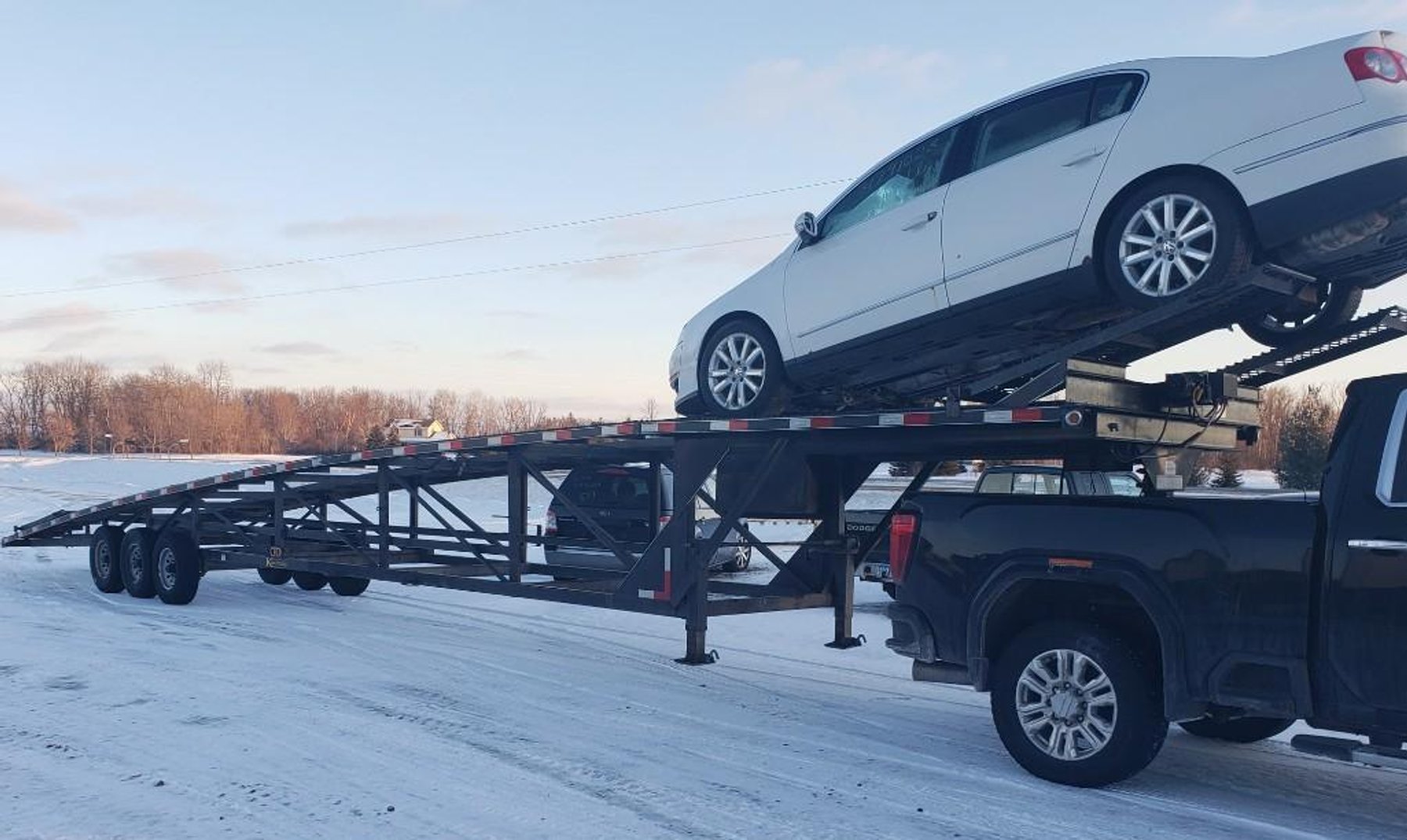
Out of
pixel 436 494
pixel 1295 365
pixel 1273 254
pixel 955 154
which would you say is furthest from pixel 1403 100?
pixel 436 494

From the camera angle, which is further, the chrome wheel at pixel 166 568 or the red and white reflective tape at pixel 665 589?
the chrome wheel at pixel 166 568

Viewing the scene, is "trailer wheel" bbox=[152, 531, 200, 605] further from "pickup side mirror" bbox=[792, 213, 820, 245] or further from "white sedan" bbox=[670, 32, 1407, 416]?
"pickup side mirror" bbox=[792, 213, 820, 245]

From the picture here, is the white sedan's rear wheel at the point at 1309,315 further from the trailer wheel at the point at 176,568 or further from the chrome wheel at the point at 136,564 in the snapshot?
the chrome wheel at the point at 136,564

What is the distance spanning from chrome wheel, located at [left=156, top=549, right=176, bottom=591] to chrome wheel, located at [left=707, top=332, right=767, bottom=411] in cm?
708

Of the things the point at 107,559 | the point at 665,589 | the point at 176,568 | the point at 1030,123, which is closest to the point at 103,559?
the point at 107,559

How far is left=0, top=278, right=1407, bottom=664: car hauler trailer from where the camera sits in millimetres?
5785

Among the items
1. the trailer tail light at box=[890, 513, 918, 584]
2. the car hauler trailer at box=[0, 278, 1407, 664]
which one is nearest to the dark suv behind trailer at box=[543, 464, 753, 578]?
the car hauler trailer at box=[0, 278, 1407, 664]

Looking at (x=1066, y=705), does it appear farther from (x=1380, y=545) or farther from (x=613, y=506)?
(x=613, y=506)

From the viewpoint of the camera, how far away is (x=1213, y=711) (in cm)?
511

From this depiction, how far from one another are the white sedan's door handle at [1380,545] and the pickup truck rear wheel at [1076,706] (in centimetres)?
108

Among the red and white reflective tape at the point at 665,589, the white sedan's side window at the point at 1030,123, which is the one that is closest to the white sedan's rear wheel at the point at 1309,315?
the white sedan's side window at the point at 1030,123

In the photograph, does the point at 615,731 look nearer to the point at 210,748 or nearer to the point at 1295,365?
the point at 210,748

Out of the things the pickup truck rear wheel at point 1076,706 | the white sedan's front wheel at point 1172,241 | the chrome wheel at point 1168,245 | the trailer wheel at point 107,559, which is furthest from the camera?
the trailer wheel at point 107,559

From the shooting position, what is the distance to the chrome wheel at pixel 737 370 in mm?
7715
